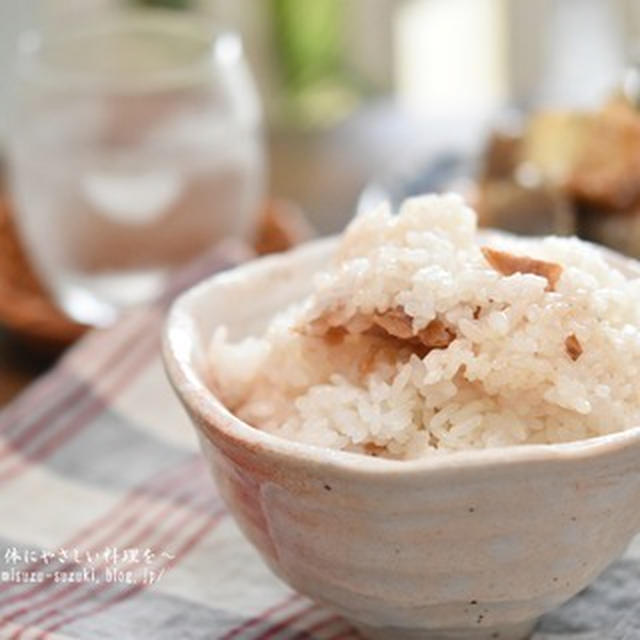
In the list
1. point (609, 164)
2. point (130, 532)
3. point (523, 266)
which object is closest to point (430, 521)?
point (523, 266)

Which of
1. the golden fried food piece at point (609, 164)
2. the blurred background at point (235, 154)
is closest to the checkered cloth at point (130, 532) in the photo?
the blurred background at point (235, 154)

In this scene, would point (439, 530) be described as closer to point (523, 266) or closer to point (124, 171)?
point (523, 266)

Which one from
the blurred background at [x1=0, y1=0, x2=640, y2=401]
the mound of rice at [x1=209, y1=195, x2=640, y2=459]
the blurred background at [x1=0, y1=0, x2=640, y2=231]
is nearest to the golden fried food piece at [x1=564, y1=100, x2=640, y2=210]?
the blurred background at [x1=0, y1=0, x2=640, y2=401]

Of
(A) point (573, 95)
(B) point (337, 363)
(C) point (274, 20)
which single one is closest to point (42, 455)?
(B) point (337, 363)

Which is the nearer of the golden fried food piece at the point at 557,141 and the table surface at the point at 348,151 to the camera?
the golden fried food piece at the point at 557,141

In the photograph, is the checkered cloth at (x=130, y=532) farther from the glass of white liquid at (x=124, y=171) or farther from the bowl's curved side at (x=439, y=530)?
the glass of white liquid at (x=124, y=171)

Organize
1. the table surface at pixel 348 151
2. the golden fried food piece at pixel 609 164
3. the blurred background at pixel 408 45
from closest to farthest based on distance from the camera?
the golden fried food piece at pixel 609 164, the table surface at pixel 348 151, the blurred background at pixel 408 45
